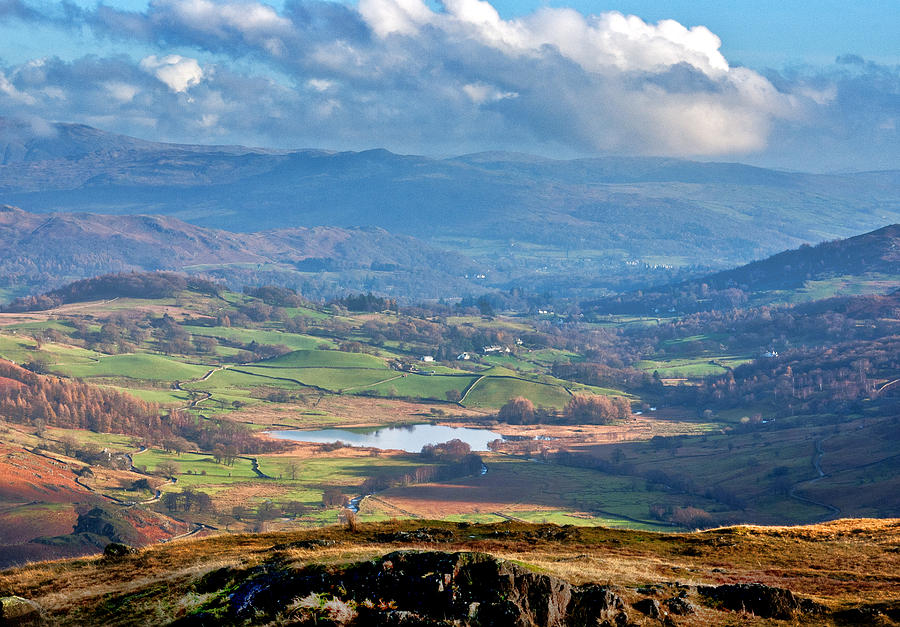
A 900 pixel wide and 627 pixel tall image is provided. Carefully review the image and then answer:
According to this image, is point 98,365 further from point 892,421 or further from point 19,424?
point 892,421

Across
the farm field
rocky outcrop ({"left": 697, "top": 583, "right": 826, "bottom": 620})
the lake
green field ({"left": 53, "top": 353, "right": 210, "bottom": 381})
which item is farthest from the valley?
green field ({"left": 53, "top": 353, "right": 210, "bottom": 381})

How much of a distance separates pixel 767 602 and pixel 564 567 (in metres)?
5.82

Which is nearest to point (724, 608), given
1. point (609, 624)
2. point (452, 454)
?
point (609, 624)

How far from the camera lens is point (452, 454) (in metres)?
137

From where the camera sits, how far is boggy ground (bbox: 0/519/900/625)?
21.8 m

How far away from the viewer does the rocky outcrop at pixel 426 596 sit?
64.8ft

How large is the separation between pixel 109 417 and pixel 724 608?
A: 460 feet

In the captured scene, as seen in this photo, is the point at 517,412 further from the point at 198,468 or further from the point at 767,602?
the point at 767,602

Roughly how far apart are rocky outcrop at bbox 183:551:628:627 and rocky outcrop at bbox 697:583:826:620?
10.1 ft

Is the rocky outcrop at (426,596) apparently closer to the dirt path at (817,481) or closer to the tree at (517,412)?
the dirt path at (817,481)

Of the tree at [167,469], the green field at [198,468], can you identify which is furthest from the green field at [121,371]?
the tree at [167,469]

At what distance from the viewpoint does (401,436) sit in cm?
16200

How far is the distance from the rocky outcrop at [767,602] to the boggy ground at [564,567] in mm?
50

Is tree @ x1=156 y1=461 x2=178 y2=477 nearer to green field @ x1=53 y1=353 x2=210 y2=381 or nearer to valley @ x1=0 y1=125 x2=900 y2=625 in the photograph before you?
valley @ x1=0 y1=125 x2=900 y2=625
